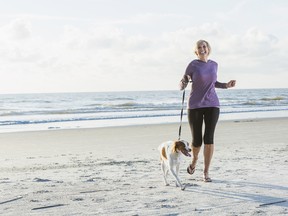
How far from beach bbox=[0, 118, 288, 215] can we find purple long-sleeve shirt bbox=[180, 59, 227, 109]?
3.63 ft

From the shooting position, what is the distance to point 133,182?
630 centimetres

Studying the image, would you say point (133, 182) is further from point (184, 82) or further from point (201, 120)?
point (184, 82)

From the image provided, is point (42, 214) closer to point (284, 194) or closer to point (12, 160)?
point (284, 194)

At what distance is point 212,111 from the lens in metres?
6.14

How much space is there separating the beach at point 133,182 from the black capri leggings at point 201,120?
61 centimetres

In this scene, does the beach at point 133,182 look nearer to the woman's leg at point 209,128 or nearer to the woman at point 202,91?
the woman's leg at point 209,128

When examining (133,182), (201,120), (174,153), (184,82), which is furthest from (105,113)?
(174,153)

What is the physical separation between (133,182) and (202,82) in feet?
5.45

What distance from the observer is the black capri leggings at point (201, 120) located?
6.15 meters

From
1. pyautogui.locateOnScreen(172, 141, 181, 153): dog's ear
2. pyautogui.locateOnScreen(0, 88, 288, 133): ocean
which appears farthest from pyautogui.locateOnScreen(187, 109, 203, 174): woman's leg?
pyautogui.locateOnScreen(0, 88, 288, 133): ocean

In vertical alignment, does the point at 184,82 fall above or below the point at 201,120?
above

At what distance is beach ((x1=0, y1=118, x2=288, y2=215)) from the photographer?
16.1 feet

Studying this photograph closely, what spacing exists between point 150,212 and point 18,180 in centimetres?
271

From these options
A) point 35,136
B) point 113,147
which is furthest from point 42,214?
point 35,136
